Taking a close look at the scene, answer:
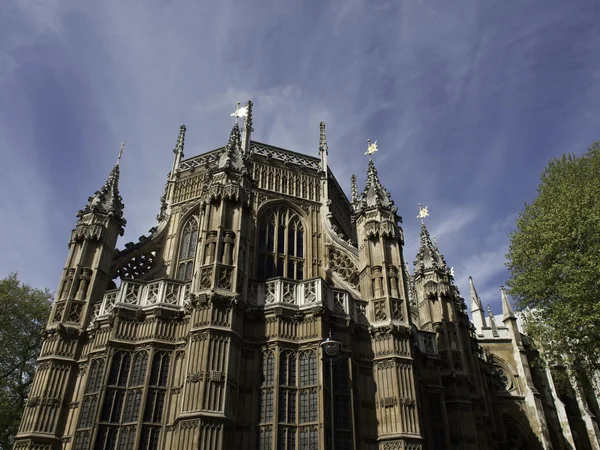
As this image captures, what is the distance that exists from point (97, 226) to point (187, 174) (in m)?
7.68

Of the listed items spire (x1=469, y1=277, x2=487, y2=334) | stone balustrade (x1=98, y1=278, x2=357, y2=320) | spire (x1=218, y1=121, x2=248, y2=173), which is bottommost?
stone balustrade (x1=98, y1=278, x2=357, y2=320)

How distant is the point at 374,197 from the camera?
24.9 metres

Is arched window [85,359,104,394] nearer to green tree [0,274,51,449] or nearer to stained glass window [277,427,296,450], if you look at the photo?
stained glass window [277,427,296,450]

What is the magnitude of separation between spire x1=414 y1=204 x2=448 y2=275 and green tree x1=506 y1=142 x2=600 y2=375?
21.9ft

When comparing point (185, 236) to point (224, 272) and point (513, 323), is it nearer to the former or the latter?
point (224, 272)

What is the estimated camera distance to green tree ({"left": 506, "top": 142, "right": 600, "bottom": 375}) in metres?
19.1

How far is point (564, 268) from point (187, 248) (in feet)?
59.8

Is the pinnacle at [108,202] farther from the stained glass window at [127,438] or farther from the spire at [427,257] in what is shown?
the spire at [427,257]

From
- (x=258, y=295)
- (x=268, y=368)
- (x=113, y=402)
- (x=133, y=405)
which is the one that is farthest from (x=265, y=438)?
(x=113, y=402)

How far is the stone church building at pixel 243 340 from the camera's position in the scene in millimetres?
17578

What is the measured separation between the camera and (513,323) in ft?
142

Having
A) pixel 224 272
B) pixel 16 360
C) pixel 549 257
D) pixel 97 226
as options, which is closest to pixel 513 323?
pixel 549 257

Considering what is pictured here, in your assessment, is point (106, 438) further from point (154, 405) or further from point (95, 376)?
point (95, 376)

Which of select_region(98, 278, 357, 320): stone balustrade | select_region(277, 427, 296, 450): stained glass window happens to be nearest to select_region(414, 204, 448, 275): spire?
select_region(98, 278, 357, 320): stone balustrade
